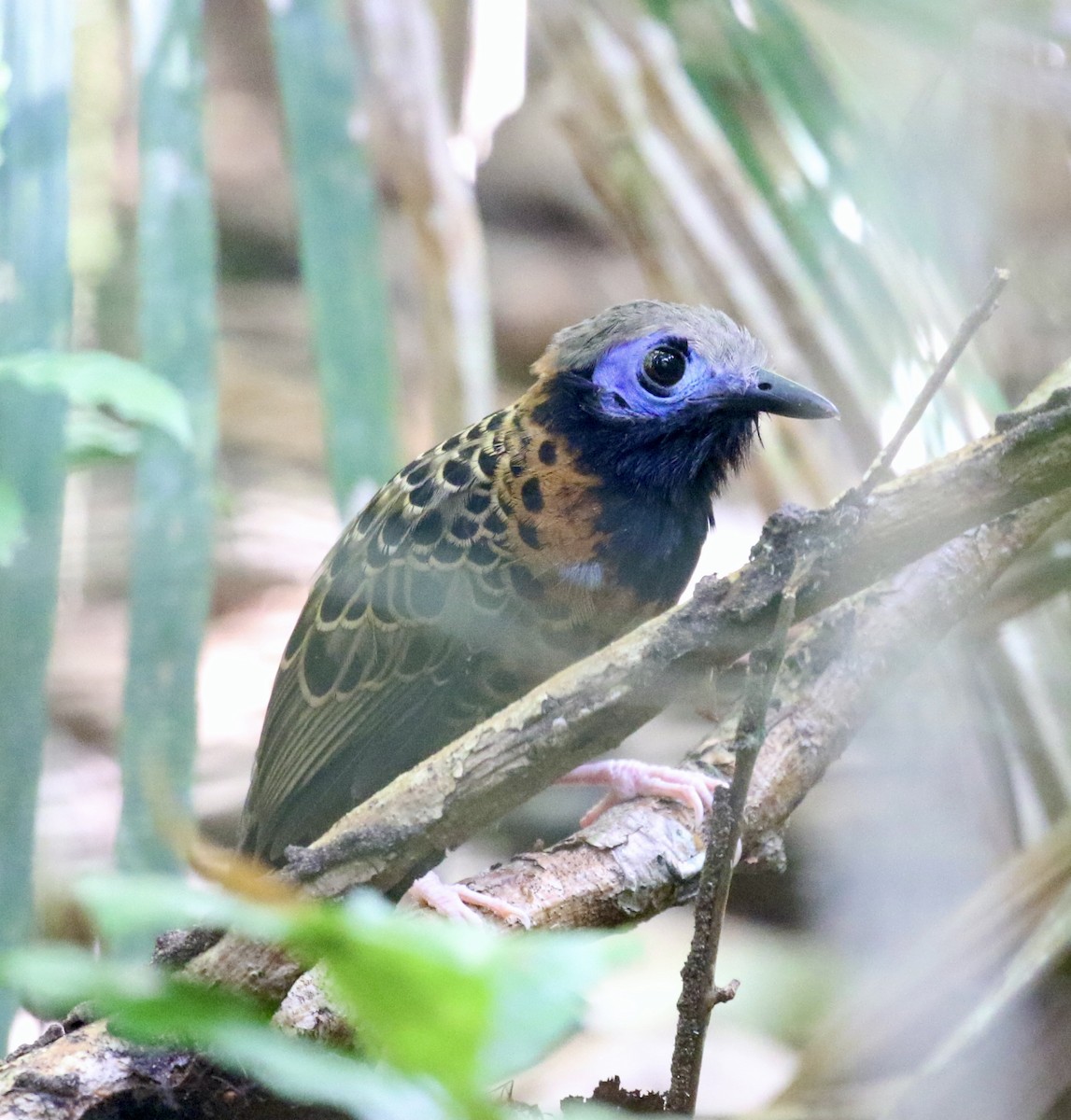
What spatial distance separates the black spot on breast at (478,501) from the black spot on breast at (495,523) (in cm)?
2

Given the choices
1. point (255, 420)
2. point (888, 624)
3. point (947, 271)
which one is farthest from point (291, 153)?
point (255, 420)

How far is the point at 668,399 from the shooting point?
7.08ft

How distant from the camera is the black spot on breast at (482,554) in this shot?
83.8 inches

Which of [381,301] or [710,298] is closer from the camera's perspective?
[381,301]

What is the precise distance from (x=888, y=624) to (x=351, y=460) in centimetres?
123

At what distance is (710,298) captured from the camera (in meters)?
2.98

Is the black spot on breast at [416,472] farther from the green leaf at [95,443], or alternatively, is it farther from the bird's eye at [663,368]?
the green leaf at [95,443]

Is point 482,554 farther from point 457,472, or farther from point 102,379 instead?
point 102,379

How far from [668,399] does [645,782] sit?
27.3 inches

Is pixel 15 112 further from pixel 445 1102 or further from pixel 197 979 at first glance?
pixel 445 1102

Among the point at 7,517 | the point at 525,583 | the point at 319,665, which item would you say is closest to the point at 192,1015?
the point at 7,517

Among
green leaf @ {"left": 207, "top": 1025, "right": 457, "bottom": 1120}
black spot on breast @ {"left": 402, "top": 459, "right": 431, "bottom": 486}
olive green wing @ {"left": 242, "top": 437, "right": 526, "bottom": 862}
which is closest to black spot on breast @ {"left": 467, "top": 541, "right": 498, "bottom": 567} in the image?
olive green wing @ {"left": 242, "top": 437, "right": 526, "bottom": 862}

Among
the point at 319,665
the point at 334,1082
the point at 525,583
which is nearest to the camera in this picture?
the point at 334,1082

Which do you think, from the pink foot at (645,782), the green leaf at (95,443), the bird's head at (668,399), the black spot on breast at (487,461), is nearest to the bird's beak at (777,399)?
the bird's head at (668,399)
